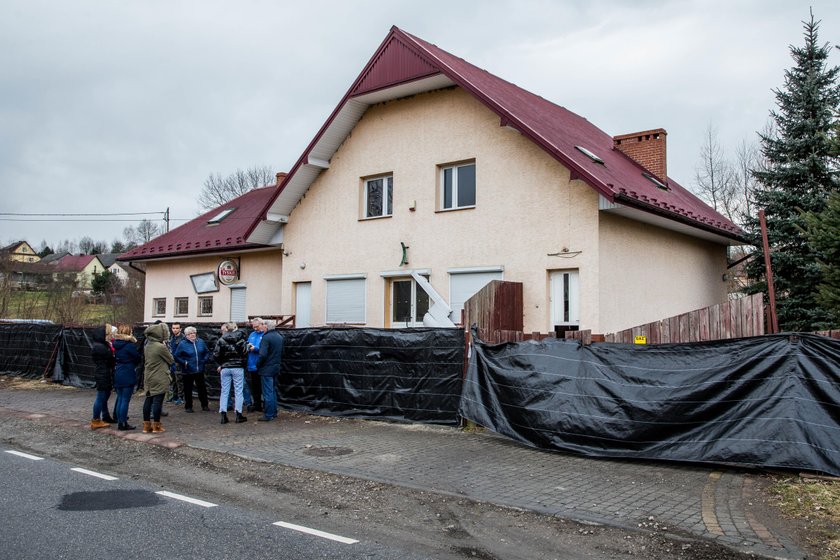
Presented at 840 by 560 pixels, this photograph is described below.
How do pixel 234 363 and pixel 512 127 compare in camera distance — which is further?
pixel 512 127

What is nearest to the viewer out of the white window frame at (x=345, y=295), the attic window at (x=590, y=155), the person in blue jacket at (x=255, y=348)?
the person in blue jacket at (x=255, y=348)

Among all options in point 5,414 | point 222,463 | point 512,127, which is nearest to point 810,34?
point 512,127

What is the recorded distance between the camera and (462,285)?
49.7 feet

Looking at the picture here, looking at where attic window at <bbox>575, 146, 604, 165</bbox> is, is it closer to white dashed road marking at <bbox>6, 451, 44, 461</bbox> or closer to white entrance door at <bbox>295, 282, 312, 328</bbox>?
white entrance door at <bbox>295, 282, 312, 328</bbox>

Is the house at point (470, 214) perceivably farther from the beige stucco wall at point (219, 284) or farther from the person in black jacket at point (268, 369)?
the person in black jacket at point (268, 369)

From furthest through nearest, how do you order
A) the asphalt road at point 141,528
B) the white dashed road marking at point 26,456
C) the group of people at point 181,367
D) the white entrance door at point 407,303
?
the white entrance door at point 407,303 < the group of people at point 181,367 < the white dashed road marking at point 26,456 < the asphalt road at point 141,528

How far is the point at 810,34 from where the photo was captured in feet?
57.5

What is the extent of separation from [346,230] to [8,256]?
28614 mm

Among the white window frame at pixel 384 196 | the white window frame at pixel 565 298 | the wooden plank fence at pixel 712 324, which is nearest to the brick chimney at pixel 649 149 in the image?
the white window frame at pixel 565 298

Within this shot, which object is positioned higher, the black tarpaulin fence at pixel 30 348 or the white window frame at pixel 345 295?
the white window frame at pixel 345 295

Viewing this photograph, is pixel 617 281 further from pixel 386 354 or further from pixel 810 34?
pixel 810 34

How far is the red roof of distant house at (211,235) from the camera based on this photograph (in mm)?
21203

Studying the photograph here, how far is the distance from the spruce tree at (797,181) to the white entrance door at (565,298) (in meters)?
6.42

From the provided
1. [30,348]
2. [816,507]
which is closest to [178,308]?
[30,348]
